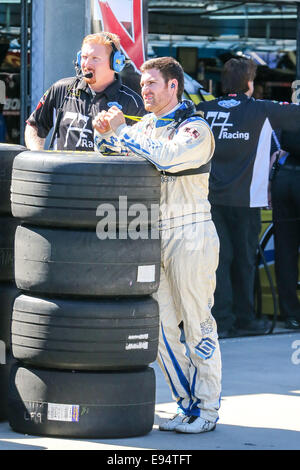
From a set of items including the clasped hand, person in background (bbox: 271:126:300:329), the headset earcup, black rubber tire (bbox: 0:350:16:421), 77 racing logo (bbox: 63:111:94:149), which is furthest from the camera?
person in background (bbox: 271:126:300:329)

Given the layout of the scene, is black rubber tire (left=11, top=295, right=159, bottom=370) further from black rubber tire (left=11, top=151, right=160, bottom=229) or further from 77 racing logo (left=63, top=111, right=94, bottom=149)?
77 racing logo (left=63, top=111, right=94, bottom=149)

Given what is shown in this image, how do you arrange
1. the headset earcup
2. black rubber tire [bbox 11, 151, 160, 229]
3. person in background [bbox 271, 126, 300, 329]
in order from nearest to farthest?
1. black rubber tire [bbox 11, 151, 160, 229]
2. the headset earcup
3. person in background [bbox 271, 126, 300, 329]

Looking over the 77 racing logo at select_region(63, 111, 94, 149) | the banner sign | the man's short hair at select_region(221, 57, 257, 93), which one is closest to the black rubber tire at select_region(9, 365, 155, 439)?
the 77 racing logo at select_region(63, 111, 94, 149)

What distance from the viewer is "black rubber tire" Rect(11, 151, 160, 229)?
506 cm

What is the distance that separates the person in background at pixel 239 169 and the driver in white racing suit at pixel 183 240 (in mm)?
2711

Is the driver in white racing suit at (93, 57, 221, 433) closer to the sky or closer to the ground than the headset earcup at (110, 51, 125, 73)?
closer to the ground

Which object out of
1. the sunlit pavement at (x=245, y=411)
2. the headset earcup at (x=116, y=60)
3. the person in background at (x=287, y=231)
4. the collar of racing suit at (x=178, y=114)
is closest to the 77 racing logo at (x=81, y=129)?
the headset earcup at (x=116, y=60)

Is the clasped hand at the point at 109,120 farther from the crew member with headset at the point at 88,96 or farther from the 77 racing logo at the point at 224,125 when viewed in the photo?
the 77 racing logo at the point at 224,125

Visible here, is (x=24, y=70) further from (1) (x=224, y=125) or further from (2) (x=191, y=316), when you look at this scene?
(2) (x=191, y=316)

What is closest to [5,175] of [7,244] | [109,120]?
[7,244]

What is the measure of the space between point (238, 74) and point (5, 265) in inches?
129

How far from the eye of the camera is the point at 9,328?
5.59 metres

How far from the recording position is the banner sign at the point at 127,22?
7414 millimetres

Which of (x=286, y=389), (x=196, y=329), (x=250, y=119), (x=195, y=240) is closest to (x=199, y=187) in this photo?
(x=195, y=240)
